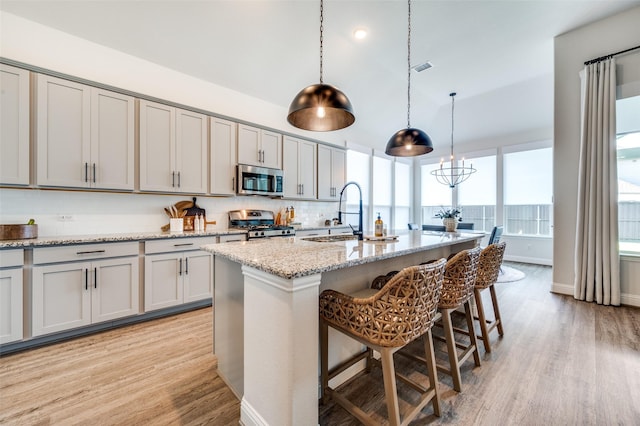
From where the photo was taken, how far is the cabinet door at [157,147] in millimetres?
3055

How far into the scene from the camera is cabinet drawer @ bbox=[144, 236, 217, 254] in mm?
2852

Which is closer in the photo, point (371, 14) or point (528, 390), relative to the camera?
point (528, 390)

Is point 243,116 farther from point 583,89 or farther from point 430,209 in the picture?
point 430,209

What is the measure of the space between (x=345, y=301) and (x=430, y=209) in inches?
274

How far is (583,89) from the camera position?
362 cm

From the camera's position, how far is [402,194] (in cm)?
757

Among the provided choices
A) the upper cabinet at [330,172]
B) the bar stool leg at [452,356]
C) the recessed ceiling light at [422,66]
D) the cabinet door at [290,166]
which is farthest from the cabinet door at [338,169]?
the bar stool leg at [452,356]

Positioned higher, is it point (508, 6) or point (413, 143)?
point (508, 6)

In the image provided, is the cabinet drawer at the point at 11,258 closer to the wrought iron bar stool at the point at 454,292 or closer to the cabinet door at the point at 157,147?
the cabinet door at the point at 157,147

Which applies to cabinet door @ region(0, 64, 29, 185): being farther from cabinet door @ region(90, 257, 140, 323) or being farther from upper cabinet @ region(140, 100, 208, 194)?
cabinet door @ region(90, 257, 140, 323)

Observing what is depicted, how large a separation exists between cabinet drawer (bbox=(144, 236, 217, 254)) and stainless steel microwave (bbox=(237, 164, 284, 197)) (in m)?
0.94

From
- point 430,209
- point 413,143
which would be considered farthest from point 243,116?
point 430,209

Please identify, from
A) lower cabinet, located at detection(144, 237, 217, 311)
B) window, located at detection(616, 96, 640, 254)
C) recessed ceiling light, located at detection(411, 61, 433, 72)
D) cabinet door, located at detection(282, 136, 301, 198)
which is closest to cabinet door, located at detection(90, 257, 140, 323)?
lower cabinet, located at detection(144, 237, 217, 311)

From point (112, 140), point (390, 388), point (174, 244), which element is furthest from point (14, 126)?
point (390, 388)
